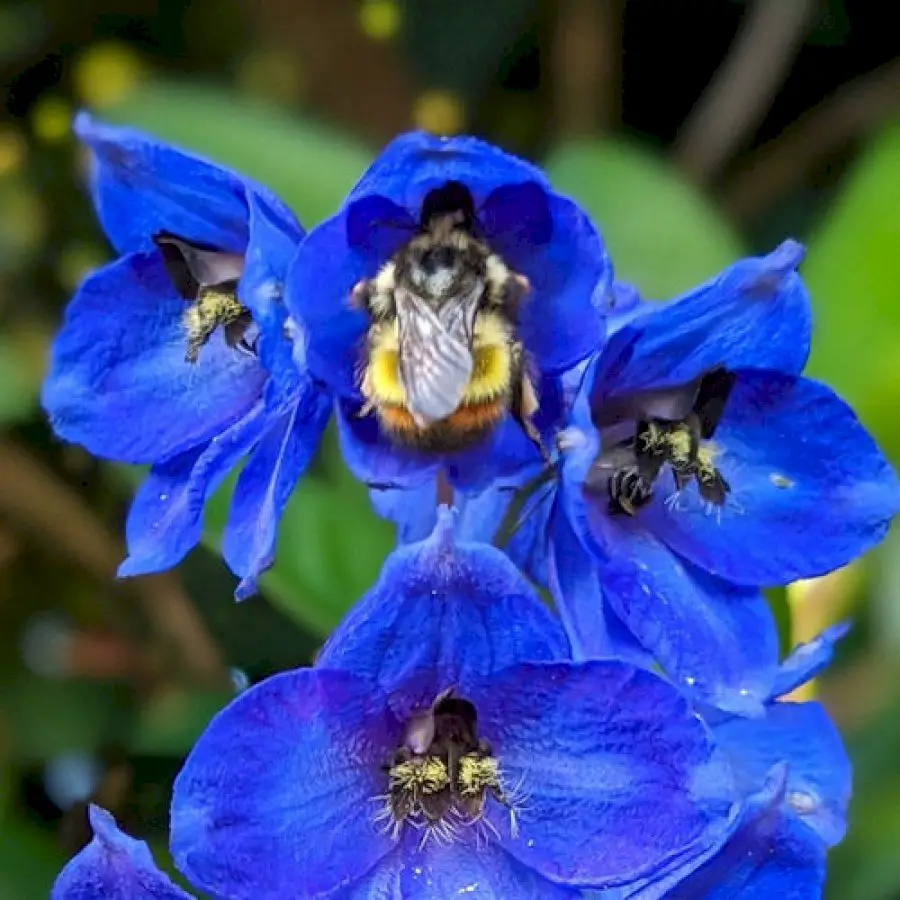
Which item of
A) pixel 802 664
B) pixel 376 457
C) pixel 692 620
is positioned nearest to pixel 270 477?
pixel 376 457

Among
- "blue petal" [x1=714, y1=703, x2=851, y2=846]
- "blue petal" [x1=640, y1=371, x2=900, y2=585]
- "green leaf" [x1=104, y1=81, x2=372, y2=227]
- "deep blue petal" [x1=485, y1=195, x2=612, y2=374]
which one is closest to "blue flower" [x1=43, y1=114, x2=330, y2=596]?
"deep blue petal" [x1=485, y1=195, x2=612, y2=374]

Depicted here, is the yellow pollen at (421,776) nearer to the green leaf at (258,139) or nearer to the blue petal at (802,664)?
the blue petal at (802,664)

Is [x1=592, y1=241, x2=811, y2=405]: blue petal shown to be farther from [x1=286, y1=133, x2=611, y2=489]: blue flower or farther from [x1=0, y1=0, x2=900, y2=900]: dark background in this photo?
[x1=0, y1=0, x2=900, y2=900]: dark background

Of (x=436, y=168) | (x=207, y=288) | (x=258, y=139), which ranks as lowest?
(x=258, y=139)

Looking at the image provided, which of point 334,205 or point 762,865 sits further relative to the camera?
point 334,205

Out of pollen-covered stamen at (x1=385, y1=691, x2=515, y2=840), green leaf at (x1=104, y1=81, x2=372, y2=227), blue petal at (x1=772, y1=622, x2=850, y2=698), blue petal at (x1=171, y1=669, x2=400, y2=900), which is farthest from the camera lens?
green leaf at (x1=104, y1=81, x2=372, y2=227)

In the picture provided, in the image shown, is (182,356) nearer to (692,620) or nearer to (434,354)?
(434,354)
